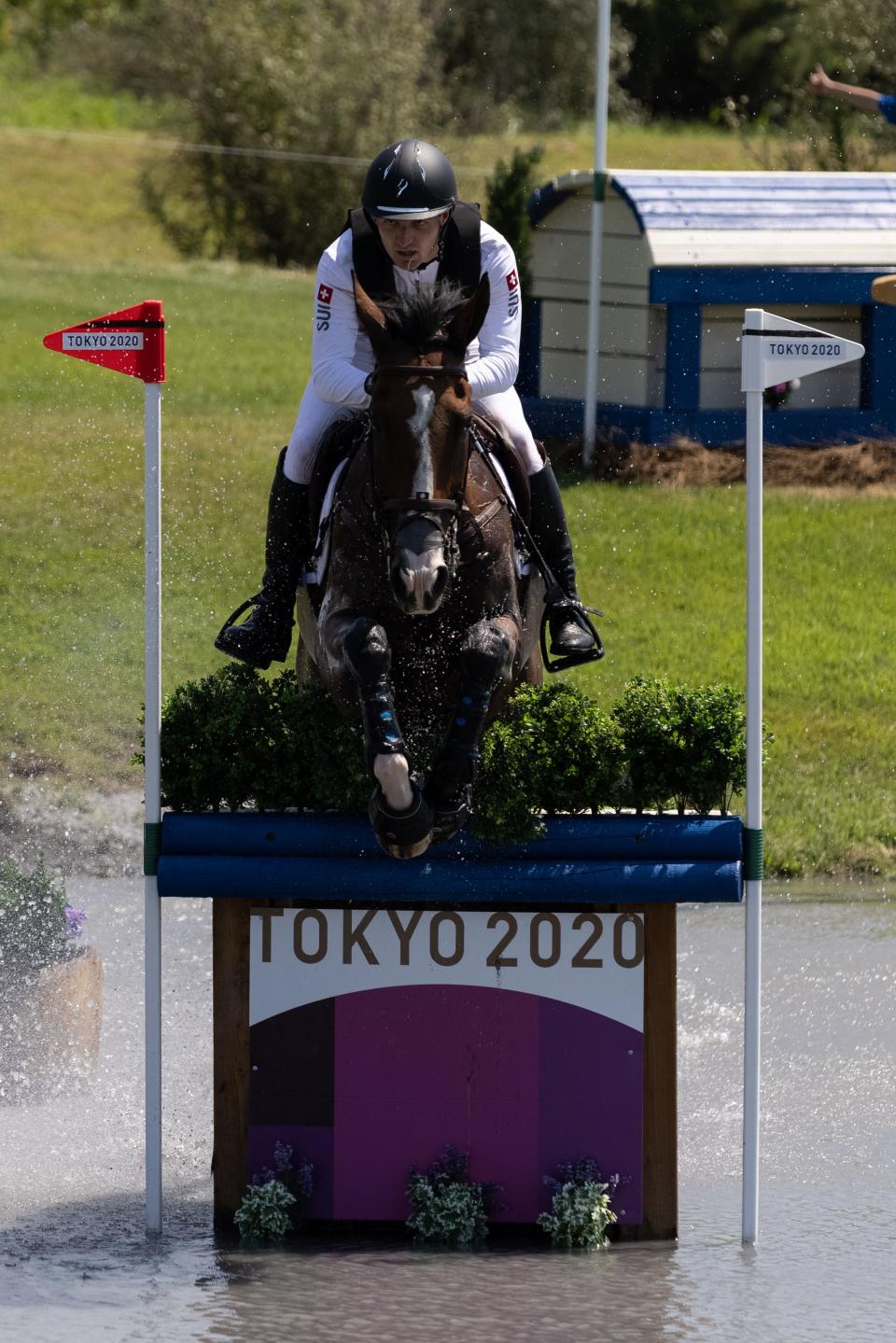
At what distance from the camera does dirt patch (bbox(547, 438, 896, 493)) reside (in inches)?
532

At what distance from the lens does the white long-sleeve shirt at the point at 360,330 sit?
16.5ft

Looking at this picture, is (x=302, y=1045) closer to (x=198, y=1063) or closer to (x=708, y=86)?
(x=198, y=1063)

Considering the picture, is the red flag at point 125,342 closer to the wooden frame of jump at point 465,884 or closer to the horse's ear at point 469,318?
the horse's ear at point 469,318

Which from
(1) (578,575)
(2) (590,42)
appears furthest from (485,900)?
(2) (590,42)

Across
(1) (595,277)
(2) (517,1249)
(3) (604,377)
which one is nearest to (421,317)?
(2) (517,1249)

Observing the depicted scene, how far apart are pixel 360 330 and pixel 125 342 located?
540mm

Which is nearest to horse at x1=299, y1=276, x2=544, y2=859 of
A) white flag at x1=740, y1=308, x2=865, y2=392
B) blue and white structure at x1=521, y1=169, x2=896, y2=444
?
white flag at x1=740, y1=308, x2=865, y2=392

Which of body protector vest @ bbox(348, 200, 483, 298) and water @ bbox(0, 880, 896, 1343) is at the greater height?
body protector vest @ bbox(348, 200, 483, 298)

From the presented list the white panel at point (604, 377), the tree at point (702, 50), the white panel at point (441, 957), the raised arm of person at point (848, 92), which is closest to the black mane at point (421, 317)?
the white panel at point (441, 957)

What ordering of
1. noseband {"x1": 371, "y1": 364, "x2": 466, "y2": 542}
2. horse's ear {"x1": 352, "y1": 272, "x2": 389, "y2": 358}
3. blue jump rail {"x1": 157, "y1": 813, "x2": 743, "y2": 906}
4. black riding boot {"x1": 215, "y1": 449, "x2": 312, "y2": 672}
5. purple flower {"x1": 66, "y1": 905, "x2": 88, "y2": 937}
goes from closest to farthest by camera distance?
noseband {"x1": 371, "y1": 364, "x2": 466, "y2": 542} → horse's ear {"x1": 352, "y1": 272, "x2": 389, "y2": 358} → blue jump rail {"x1": 157, "y1": 813, "x2": 743, "y2": 906} → black riding boot {"x1": 215, "y1": 449, "x2": 312, "y2": 672} → purple flower {"x1": 66, "y1": 905, "x2": 88, "y2": 937}

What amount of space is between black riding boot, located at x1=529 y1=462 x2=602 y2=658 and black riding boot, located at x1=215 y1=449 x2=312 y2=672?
0.57m

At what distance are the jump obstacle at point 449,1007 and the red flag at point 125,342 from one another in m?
0.02

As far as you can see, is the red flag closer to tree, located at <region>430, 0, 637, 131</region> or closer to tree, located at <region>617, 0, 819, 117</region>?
tree, located at <region>430, 0, 637, 131</region>

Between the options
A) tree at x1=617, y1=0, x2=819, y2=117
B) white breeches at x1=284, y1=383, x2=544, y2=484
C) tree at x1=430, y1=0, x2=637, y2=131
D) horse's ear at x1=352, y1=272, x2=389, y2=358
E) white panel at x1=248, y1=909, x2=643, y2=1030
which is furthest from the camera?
tree at x1=617, y1=0, x2=819, y2=117
